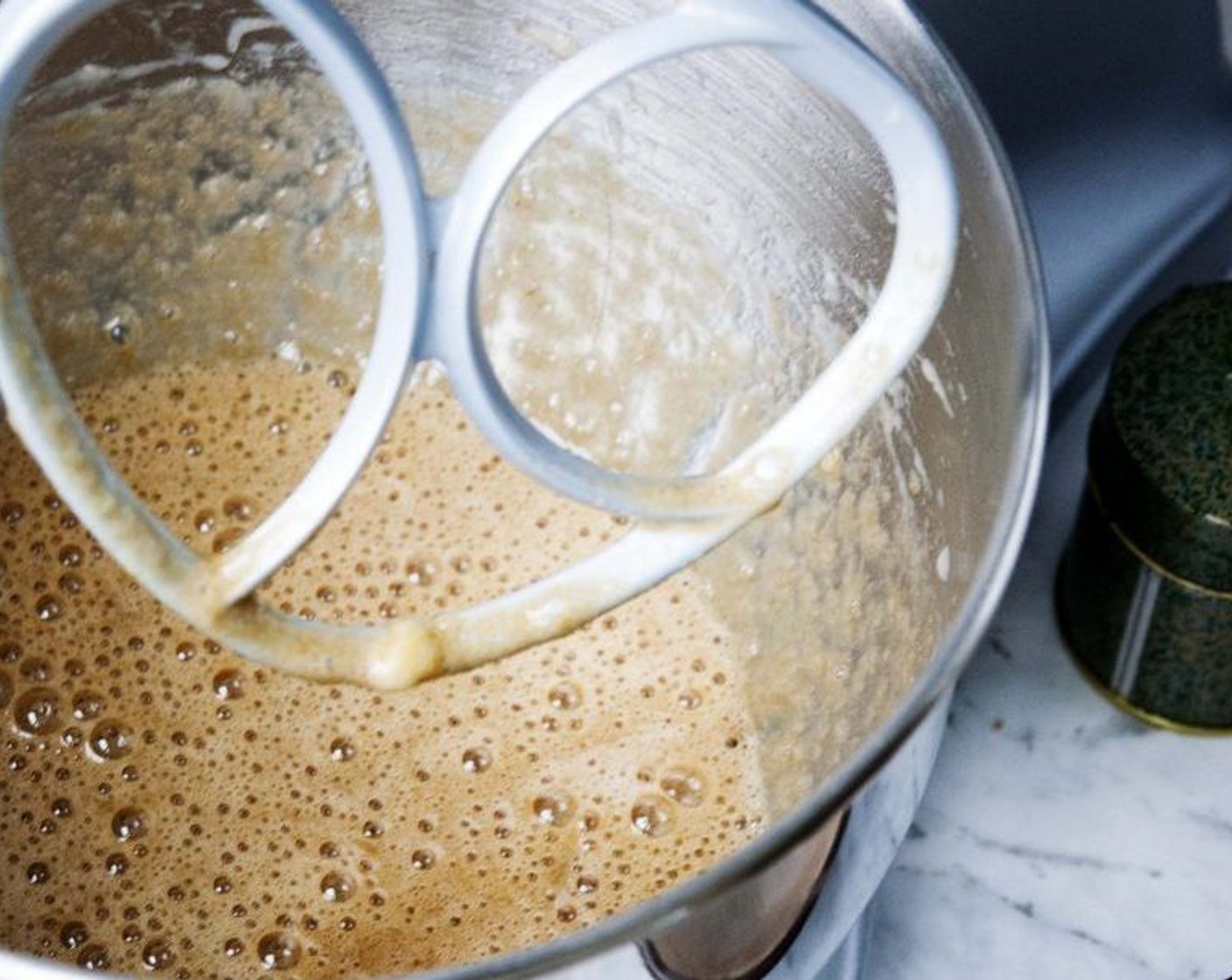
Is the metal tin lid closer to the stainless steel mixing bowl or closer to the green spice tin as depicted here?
the green spice tin

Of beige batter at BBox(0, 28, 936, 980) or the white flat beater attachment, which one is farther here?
beige batter at BBox(0, 28, 936, 980)

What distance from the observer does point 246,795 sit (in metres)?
0.59

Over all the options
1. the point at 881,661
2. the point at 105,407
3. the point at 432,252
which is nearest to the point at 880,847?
the point at 881,661

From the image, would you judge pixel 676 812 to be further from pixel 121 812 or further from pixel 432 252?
pixel 432 252

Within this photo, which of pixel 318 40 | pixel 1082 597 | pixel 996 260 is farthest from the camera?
pixel 1082 597

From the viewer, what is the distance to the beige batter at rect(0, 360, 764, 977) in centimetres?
57

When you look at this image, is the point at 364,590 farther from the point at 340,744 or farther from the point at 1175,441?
the point at 1175,441

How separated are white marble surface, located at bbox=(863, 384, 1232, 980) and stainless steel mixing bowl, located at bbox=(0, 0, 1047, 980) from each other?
0.11 metres

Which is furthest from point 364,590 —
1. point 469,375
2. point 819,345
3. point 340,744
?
point 469,375

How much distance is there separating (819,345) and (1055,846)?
209 mm

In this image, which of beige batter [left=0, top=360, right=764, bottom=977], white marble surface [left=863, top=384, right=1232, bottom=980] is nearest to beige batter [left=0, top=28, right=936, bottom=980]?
beige batter [left=0, top=360, right=764, bottom=977]

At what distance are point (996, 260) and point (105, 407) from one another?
1.16 ft

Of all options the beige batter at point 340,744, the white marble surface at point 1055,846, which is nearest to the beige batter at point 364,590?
the beige batter at point 340,744

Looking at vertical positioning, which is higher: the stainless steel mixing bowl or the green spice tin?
the stainless steel mixing bowl
